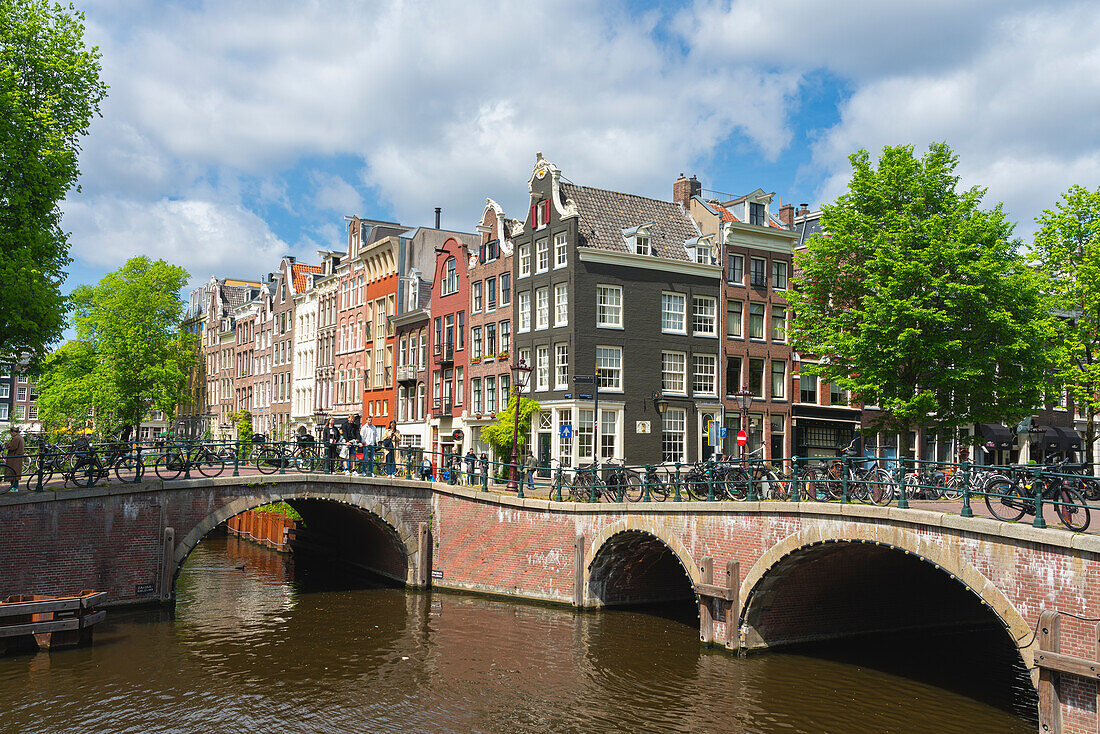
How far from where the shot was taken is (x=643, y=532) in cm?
2291

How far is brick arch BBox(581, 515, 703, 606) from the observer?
21250 millimetres

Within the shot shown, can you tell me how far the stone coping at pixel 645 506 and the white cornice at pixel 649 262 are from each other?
40.0ft

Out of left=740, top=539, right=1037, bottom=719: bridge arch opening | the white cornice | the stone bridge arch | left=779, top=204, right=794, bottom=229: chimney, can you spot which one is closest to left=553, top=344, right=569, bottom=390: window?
the white cornice

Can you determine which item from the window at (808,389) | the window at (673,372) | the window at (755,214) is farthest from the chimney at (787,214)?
the window at (673,372)

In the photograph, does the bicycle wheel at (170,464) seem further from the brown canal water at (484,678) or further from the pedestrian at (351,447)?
the pedestrian at (351,447)

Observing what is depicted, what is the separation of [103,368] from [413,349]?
848 inches

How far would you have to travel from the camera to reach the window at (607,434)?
118 ft

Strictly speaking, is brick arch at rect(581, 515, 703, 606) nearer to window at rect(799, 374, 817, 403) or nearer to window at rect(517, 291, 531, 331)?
window at rect(517, 291, 531, 331)

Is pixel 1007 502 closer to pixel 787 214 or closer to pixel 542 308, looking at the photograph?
pixel 542 308

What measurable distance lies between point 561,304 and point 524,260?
3.65 metres

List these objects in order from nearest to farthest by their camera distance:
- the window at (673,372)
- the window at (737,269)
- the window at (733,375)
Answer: the window at (673,372), the window at (733,375), the window at (737,269)

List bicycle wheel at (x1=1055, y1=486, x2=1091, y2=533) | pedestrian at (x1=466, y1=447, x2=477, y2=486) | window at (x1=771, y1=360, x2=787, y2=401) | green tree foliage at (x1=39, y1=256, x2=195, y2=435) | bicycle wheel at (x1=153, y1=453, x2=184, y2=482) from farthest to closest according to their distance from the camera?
green tree foliage at (x1=39, y1=256, x2=195, y2=435) → window at (x1=771, y1=360, x2=787, y2=401) → pedestrian at (x1=466, y1=447, x2=477, y2=486) → bicycle wheel at (x1=153, y1=453, x2=184, y2=482) → bicycle wheel at (x1=1055, y1=486, x2=1091, y2=533)

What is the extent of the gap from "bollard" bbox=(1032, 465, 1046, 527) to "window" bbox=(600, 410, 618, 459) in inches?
842

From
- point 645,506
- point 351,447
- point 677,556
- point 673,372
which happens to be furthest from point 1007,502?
point 673,372
